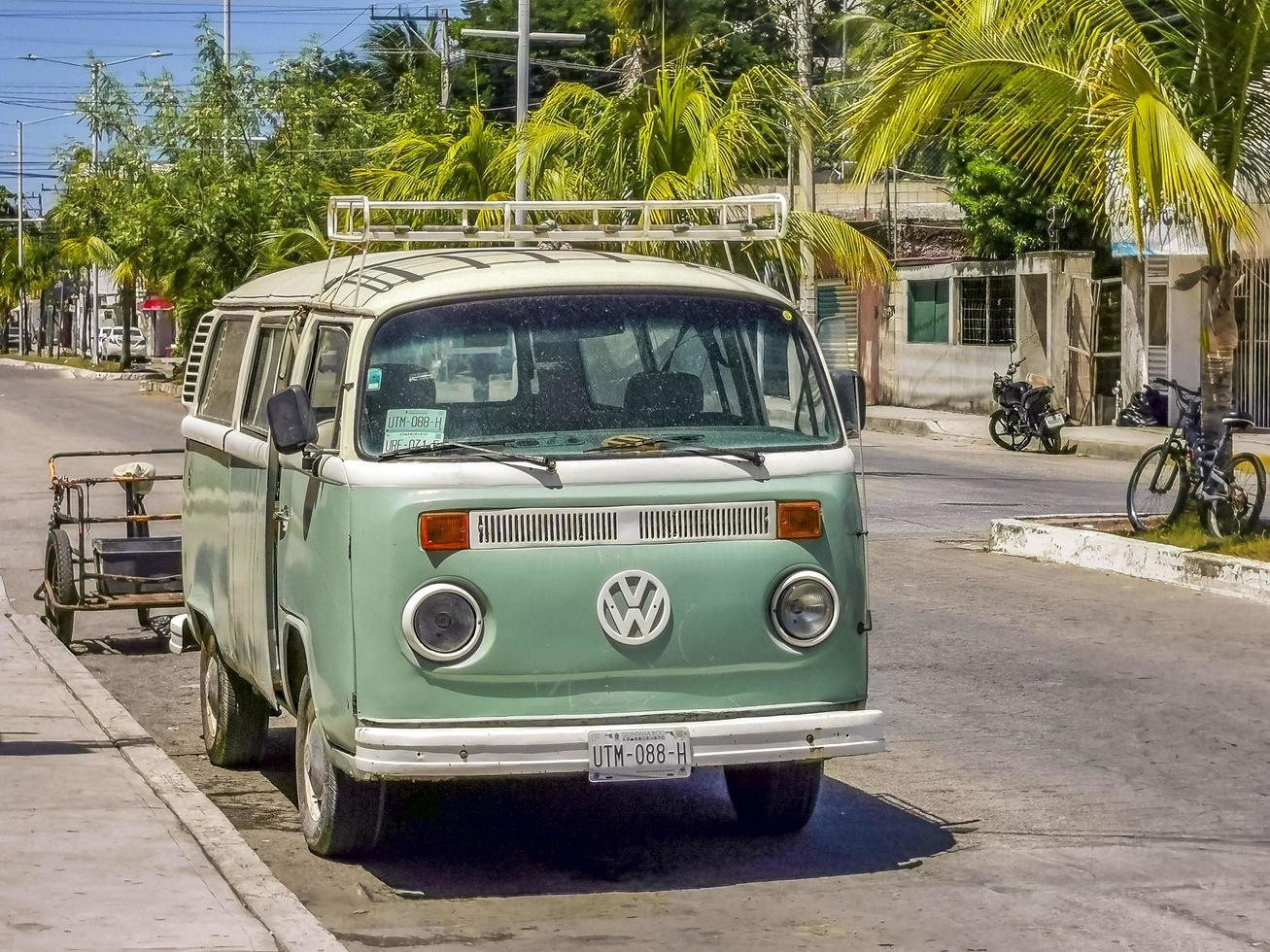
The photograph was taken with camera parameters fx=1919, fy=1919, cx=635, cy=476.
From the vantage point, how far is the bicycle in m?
14.7

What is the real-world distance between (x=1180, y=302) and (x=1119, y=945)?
23.5 meters

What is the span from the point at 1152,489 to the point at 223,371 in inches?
369

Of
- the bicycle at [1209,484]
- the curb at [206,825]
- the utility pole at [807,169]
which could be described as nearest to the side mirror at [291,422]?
the curb at [206,825]

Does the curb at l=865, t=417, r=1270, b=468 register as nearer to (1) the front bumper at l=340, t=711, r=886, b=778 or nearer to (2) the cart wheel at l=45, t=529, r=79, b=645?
(2) the cart wheel at l=45, t=529, r=79, b=645

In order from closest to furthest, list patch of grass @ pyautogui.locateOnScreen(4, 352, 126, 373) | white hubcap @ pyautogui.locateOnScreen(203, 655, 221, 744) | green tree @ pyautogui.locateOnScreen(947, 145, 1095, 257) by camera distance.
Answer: white hubcap @ pyautogui.locateOnScreen(203, 655, 221, 744)
green tree @ pyautogui.locateOnScreen(947, 145, 1095, 257)
patch of grass @ pyautogui.locateOnScreen(4, 352, 126, 373)

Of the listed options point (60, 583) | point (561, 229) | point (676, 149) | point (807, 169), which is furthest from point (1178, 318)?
point (561, 229)

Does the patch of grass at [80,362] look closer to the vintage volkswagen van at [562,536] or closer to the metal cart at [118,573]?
the metal cart at [118,573]

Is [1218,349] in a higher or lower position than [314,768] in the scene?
higher

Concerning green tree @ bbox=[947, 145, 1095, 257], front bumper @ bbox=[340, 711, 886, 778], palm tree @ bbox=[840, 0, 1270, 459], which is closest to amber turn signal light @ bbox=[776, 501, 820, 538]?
front bumper @ bbox=[340, 711, 886, 778]

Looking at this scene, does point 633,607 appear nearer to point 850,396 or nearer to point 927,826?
point 850,396

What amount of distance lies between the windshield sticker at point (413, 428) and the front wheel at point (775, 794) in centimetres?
162

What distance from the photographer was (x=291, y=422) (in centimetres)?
634

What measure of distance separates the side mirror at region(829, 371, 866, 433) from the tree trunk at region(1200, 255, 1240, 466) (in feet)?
27.6

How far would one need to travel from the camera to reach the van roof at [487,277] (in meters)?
6.43
